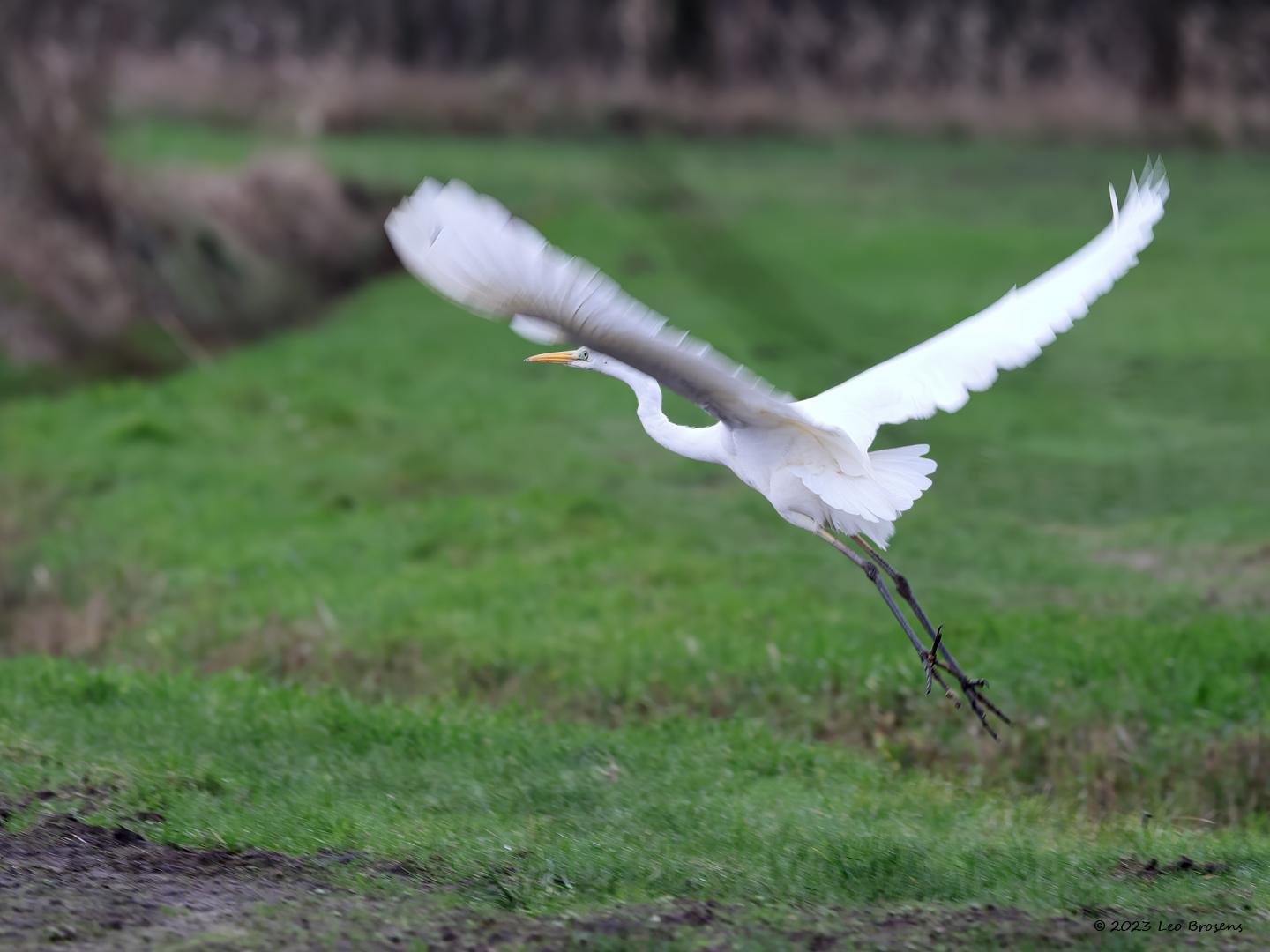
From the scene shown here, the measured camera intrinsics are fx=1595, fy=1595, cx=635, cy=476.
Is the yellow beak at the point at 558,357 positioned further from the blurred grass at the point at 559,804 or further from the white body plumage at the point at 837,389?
the blurred grass at the point at 559,804

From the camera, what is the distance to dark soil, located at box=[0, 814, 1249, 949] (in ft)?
14.9

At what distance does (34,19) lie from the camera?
1812cm

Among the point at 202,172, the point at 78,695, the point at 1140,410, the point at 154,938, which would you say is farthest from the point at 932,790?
the point at 202,172

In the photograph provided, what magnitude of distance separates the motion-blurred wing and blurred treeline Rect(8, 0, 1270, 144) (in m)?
0.45

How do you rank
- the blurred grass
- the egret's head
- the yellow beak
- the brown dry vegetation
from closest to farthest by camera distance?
the blurred grass
the yellow beak
the egret's head
the brown dry vegetation

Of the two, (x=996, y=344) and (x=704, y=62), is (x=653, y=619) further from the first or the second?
(x=704, y=62)

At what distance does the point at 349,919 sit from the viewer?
473cm


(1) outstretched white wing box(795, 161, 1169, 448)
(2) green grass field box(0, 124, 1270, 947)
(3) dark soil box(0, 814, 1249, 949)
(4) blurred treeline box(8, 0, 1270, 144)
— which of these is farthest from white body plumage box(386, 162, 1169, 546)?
(3) dark soil box(0, 814, 1249, 949)

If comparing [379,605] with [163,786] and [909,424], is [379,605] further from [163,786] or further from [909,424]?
[909,424]

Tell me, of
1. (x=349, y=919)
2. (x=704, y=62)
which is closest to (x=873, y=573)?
(x=349, y=919)

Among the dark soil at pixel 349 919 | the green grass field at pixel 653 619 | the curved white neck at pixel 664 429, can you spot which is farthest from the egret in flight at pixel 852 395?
the dark soil at pixel 349 919

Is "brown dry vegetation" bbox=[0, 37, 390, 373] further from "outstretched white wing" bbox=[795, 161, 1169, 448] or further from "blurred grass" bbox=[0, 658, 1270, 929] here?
"outstretched white wing" bbox=[795, 161, 1169, 448]

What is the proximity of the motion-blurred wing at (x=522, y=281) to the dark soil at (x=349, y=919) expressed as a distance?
1710mm

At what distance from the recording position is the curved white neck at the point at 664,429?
6523mm
